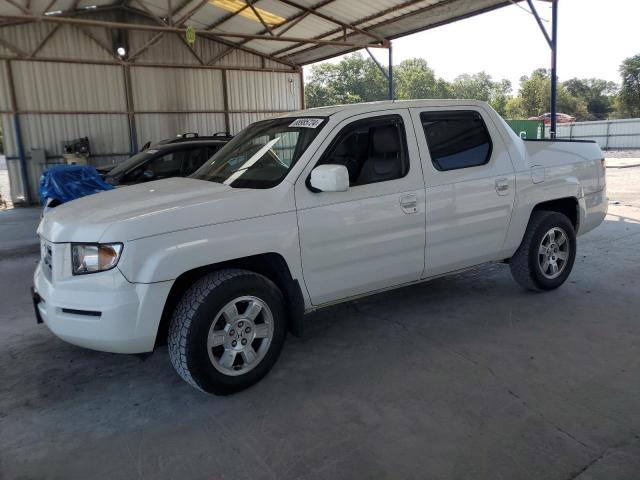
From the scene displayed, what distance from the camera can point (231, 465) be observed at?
2.66 meters

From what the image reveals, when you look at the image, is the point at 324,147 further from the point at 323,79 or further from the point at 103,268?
the point at 323,79

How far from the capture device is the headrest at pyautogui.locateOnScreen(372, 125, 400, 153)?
12.9ft

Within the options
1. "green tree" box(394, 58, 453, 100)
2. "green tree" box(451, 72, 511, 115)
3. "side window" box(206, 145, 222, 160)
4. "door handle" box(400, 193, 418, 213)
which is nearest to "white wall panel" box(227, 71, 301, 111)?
"side window" box(206, 145, 222, 160)

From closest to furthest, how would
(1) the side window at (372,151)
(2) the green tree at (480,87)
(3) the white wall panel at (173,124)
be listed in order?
(1) the side window at (372,151) < (3) the white wall panel at (173,124) < (2) the green tree at (480,87)

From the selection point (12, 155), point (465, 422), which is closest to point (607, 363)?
point (465, 422)

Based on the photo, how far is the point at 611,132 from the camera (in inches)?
1318

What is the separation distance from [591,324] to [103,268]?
3852mm

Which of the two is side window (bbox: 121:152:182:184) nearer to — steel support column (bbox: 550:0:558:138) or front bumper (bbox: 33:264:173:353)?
front bumper (bbox: 33:264:173:353)

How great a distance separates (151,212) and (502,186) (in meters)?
2.97

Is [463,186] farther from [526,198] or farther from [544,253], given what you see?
[544,253]

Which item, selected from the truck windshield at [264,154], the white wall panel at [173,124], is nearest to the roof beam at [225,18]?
the white wall panel at [173,124]

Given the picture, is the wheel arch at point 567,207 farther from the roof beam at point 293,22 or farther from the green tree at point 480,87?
the green tree at point 480,87

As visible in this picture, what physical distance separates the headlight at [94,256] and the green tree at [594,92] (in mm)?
84598

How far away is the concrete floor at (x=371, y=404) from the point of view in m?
2.65
